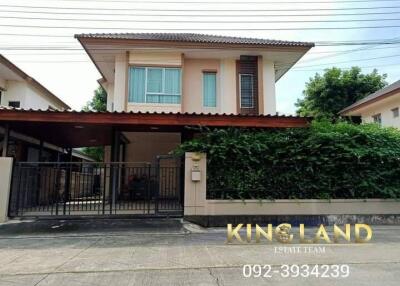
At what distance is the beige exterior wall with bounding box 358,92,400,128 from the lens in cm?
1906

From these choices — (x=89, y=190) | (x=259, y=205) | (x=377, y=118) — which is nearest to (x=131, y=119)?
(x=89, y=190)

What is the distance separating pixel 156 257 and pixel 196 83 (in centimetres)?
987

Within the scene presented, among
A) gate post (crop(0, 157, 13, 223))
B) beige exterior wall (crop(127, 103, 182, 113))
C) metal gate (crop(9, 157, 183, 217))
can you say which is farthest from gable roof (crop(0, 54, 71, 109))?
metal gate (crop(9, 157, 183, 217))

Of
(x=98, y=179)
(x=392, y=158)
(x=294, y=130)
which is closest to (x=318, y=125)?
(x=294, y=130)

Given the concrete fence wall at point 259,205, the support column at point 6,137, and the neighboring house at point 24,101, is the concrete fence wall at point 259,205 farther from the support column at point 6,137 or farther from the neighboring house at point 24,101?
the neighboring house at point 24,101

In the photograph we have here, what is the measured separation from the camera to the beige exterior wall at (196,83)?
47.5ft

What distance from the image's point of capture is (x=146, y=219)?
31.4 ft

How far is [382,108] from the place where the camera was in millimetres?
20703

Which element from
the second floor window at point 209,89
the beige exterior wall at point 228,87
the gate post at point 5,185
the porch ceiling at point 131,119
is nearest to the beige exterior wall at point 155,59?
the second floor window at point 209,89

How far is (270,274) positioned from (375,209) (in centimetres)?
627

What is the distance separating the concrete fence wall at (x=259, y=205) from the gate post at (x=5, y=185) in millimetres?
4880

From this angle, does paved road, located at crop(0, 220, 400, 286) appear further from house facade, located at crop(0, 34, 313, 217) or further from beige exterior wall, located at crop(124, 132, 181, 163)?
beige exterior wall, located at crop(124, 132, 181, 163)

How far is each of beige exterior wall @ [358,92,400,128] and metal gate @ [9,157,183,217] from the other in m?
14.6

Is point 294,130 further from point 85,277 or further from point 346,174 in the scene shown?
point 85,277
